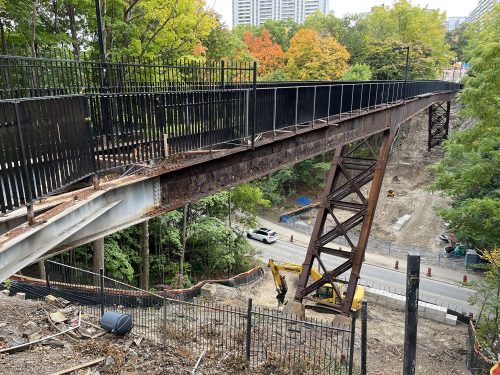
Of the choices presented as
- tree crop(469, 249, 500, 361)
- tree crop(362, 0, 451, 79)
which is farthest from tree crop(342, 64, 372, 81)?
tree crop(469, 249, 500, 361)

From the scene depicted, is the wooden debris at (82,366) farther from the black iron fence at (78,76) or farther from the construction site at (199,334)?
the black iron fence at (78,76)

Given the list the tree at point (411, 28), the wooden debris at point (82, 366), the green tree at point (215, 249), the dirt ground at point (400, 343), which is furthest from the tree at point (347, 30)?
the wooden debris at point (82, 366)

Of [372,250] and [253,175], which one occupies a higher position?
[253,175]

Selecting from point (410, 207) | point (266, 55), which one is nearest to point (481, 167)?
point (410, 207)

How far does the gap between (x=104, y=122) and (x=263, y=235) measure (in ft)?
83.8

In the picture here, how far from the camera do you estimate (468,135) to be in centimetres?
1825

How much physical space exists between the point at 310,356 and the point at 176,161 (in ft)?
20.7

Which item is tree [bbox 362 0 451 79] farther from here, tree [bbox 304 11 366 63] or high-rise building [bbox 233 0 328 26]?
high-rise building [bbox 233 0 328 26]

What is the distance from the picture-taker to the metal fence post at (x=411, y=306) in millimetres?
5328

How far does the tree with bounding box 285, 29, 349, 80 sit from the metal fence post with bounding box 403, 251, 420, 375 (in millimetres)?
33799

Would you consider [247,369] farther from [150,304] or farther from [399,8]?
[399,8]

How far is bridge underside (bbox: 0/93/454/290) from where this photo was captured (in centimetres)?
382

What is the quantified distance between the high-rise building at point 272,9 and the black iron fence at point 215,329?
147858 mm

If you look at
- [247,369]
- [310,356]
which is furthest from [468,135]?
[247,369]
